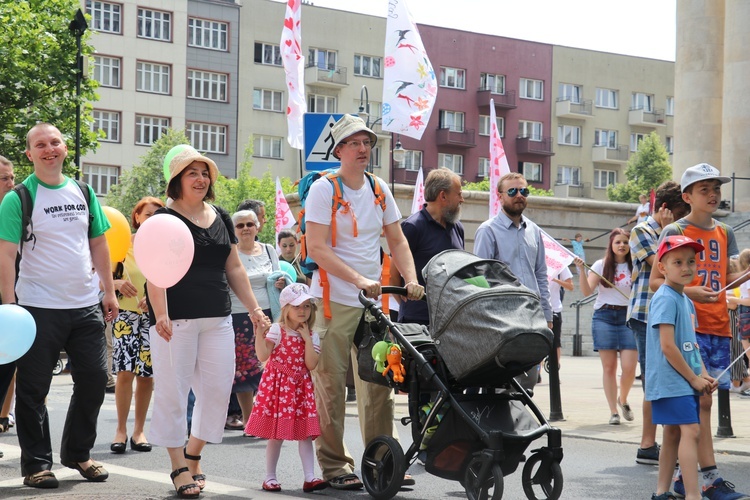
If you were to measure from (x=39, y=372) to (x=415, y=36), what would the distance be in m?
10.1

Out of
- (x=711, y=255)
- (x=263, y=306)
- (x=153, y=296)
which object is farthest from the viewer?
(x=263, y=306)

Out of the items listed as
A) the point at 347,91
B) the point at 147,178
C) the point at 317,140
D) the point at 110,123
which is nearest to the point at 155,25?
the point at 110,123

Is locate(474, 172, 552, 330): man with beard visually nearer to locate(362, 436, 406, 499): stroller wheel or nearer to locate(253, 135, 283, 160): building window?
locate(362, 436, 406, 499): stroller wheel

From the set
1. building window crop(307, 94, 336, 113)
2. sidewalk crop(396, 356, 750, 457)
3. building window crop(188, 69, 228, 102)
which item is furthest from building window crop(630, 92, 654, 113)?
sidewalk crop(396, 356, 750, 457)

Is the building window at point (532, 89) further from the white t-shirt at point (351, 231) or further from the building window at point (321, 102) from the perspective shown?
the white t-shirt at point (351, 231)

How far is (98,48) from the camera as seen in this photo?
65.9 metres

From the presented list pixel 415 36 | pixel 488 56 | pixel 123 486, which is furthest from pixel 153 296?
pixel 488 56

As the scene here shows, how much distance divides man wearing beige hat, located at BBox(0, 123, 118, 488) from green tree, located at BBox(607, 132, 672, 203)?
2720 inches

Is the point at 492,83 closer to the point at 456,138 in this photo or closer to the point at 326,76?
the point at 456,138

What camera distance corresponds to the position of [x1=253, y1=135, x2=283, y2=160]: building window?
7144cm

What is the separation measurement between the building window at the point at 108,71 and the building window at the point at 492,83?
24.1 metres

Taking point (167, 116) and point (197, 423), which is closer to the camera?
point (197, 423)

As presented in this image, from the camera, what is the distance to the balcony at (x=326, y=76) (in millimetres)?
71125

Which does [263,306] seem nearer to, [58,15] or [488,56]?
[58,15]
